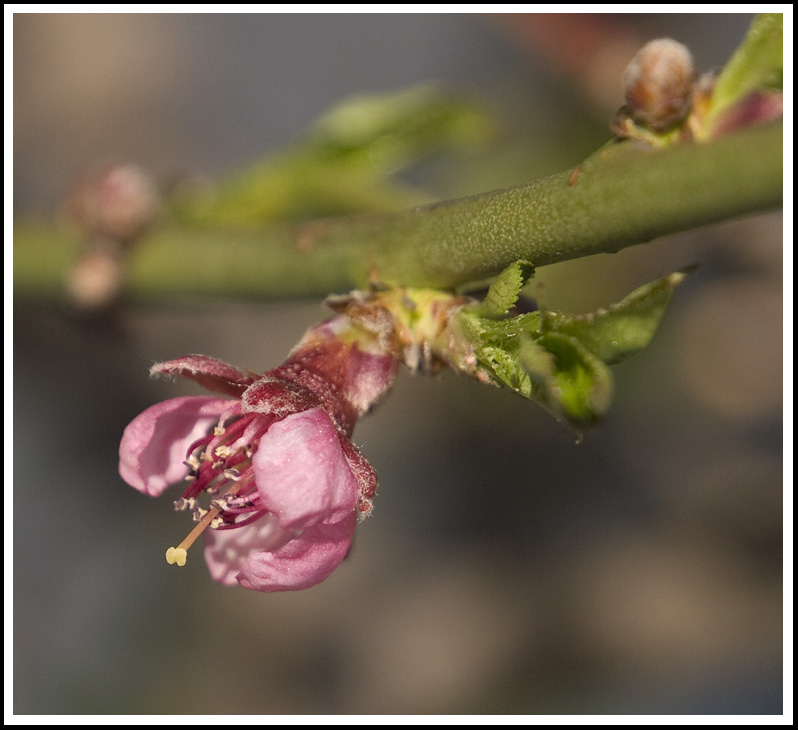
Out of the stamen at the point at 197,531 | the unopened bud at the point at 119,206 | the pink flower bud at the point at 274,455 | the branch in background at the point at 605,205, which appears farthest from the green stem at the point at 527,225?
the stamen at the point at 197,531

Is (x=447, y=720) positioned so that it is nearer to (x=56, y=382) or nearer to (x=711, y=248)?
(x=711, y=248)

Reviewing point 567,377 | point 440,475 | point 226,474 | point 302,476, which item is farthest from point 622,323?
point 440,475

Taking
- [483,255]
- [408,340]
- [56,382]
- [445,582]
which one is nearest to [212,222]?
[408,340]

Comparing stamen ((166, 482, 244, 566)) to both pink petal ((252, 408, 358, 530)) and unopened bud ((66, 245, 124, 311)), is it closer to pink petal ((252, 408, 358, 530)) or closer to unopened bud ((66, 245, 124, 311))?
pink petal ((252, 408, 358, 530))

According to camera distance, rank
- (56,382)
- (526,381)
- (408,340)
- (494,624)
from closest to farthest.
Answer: (526,381), (408,340), (56,382), (494,624)

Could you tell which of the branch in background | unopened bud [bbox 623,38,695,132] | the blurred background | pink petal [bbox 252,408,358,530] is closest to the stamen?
pink petal [bbox 252,408,358,530]

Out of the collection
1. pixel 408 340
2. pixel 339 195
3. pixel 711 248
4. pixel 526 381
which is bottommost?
pixel 526 381

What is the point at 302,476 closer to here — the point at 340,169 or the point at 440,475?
the point at 340,169

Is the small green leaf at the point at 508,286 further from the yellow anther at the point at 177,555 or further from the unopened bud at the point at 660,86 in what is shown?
the yellow anther at the point at 177,555
